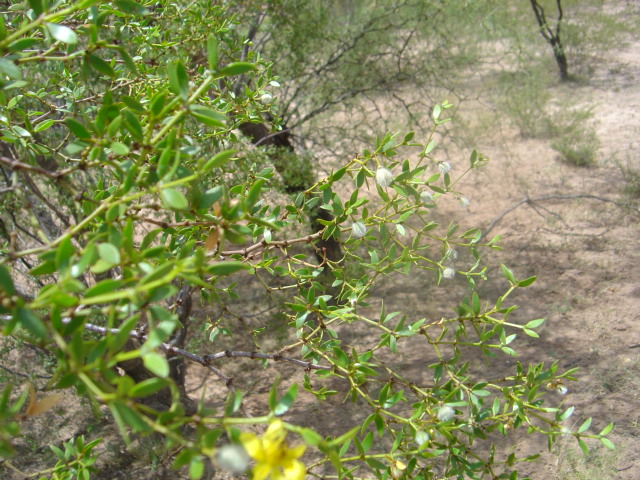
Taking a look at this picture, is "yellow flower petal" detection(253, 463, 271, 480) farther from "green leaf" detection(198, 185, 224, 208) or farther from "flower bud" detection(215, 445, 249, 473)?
"green leaf" detection(198, 185, 224, 208)

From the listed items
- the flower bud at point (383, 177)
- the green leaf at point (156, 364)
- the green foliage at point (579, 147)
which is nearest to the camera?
the green leaf at point (156, 364)

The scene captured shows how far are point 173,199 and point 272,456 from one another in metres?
0.30

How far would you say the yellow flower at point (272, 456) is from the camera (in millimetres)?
543

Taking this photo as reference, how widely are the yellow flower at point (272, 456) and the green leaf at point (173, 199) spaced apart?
258 mm

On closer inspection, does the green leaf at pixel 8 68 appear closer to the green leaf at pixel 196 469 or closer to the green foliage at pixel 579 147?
the green leaf at pixel 196 469

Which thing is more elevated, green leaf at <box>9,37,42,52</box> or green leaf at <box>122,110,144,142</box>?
green leaf at <box>9,37,42,52</box>

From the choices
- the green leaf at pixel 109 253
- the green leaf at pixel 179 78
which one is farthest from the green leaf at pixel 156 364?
the green leaf at pixel 179 78

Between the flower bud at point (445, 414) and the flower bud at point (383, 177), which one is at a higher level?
the flower bud at point (383, 177)

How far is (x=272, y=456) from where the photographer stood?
0.55 m

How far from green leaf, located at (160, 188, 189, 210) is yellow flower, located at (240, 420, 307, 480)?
258 mm

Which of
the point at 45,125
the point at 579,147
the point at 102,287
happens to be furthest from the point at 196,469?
the point at 579,147

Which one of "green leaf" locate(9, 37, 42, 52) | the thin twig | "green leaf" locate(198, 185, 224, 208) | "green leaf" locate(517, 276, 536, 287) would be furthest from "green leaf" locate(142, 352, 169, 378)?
the thin twig

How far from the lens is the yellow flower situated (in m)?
0.54

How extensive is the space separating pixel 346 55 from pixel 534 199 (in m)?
2.21
